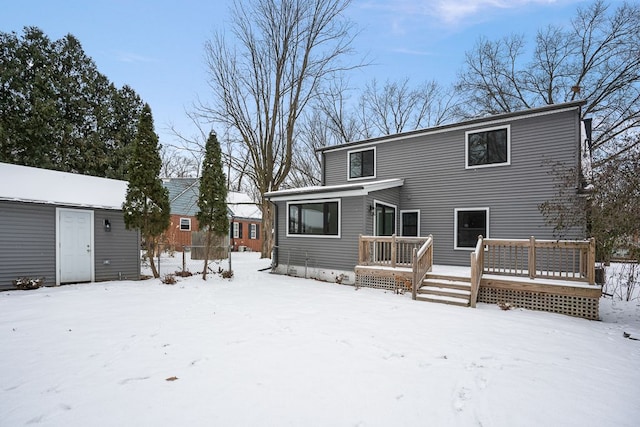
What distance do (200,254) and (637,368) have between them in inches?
715

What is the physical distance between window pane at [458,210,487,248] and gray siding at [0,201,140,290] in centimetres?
1155

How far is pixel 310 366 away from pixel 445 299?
4.74m

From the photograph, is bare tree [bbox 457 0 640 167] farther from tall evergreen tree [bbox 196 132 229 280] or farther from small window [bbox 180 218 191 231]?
small window [bbox 180 218 191 231]

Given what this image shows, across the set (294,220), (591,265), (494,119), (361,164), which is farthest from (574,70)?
(294,220)

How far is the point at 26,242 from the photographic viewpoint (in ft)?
28.6

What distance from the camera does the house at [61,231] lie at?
8539 mm

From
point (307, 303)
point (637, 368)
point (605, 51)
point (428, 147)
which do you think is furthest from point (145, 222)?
point (605, 51)

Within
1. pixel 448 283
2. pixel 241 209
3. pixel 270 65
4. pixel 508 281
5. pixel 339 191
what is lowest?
pixel 448 283

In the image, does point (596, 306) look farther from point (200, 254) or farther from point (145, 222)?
point (200, 254)

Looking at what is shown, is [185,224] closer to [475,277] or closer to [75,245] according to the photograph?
[75,245]

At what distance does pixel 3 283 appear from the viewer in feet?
27.5

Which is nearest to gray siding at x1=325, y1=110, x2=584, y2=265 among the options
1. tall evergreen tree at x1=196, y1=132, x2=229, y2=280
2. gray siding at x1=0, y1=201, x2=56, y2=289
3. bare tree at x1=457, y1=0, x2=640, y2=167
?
tall evergreen tree at x1=196, y1=132, x2=229, y2=280

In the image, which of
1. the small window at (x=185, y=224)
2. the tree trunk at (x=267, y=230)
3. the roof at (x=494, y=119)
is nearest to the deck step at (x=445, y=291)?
the roof at (x=494, y=119)

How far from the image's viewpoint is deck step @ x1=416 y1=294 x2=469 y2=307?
7.21 meters
